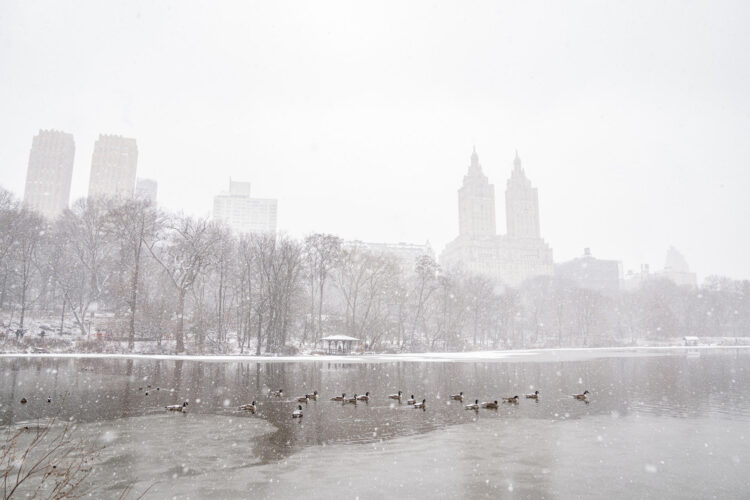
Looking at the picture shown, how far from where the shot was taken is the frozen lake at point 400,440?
30.9ft

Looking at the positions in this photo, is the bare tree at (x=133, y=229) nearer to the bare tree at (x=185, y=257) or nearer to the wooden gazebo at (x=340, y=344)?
the bare tree at (x=185, y=257)

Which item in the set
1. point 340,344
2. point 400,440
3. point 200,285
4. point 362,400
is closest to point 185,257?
point 200,285

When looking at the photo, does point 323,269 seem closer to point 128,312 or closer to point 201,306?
point 201,306

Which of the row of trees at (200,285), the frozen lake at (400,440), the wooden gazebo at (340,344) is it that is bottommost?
the frozen lake at (400,440)

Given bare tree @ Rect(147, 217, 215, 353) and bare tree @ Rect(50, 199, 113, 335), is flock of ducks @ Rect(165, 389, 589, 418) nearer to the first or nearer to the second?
bare tree @ Rect(147, 217, 215, 353)

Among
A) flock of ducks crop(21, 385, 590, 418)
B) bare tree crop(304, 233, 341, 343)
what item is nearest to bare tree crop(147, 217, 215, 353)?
bare tree crop(304, 233, 341, 343)

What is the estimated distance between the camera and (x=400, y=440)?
43.6ft

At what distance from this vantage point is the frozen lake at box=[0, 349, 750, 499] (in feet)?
30.9

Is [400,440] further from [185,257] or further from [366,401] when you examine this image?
[185,257]

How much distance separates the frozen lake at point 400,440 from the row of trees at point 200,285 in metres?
28.1

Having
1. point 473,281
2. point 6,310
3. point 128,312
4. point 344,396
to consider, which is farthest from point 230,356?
point 473,281

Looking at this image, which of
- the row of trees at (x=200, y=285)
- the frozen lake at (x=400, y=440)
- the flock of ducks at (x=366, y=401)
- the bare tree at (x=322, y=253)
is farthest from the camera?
the bare tree at (x=322, y=253)

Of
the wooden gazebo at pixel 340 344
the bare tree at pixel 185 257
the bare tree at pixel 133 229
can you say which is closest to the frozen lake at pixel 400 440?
the bare tree at pixel 185 257

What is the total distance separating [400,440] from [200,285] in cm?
6214
